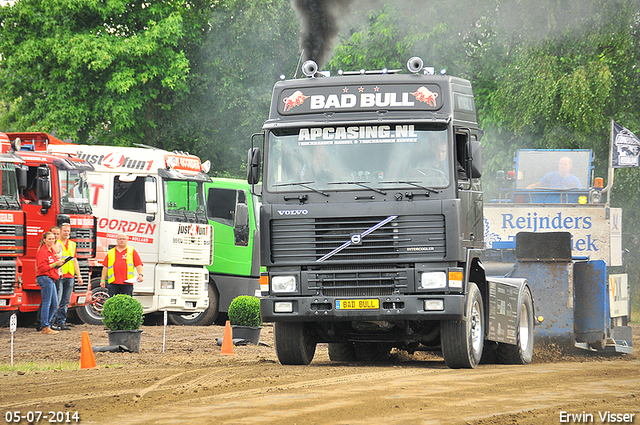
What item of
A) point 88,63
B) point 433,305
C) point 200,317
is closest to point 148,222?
point 200,317

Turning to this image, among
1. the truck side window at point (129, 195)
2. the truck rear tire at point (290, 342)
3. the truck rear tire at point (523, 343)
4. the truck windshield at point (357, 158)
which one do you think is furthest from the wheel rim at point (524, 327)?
the truck side window at point (129, 195)

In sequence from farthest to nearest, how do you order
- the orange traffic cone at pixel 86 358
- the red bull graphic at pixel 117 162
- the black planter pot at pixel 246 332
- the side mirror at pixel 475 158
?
the red bull graphic at pixel 117 162
the black planter pot at pixel 246 332
the orange traffic cone at pixel 86 358
the side mirror at pixel 475 158

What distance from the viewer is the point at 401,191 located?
11242 mm

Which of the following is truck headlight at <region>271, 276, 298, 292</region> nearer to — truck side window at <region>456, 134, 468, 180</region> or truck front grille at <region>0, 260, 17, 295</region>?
truck side window at <region>456, 134, 468, 180</region>

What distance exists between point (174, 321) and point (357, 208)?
11.0 m

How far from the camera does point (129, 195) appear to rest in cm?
2020

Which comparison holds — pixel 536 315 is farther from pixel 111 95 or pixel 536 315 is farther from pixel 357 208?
pixel 111 95

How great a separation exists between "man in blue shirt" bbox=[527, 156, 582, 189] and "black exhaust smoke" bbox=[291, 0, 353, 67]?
24.9 ft

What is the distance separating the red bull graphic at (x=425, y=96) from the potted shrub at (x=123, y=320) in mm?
5372

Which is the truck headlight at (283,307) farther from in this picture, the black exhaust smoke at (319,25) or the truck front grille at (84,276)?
the truck front grille at (84,276)

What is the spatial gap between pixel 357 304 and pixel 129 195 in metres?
10.0

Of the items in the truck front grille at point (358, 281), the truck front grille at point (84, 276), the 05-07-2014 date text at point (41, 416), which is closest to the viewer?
the 05-07-2014 date text at point (41, 416)

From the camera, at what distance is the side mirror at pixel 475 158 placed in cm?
1162

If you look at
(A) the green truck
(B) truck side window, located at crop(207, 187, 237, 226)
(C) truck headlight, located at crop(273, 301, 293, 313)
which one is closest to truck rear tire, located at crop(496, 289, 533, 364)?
(C) truck headlight, located at crop(273, 301, 293, 313)
